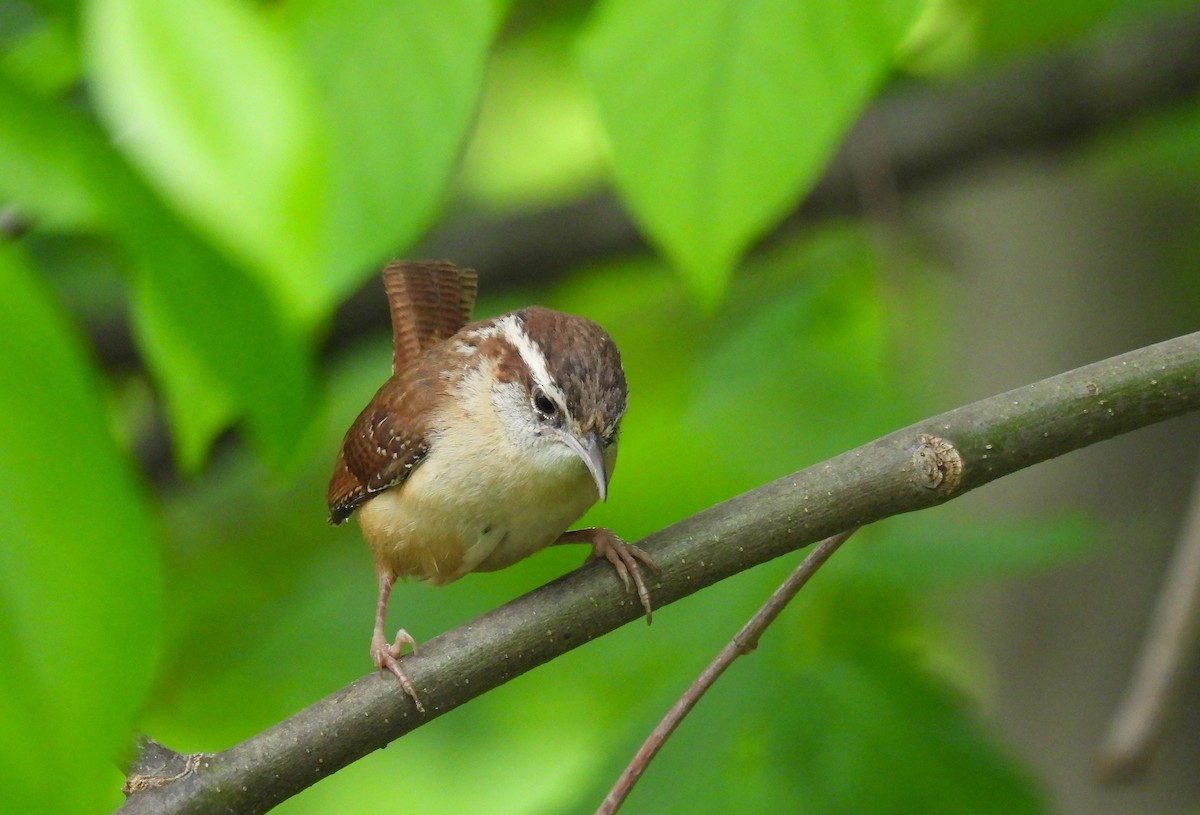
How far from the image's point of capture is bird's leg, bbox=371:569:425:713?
201 cm

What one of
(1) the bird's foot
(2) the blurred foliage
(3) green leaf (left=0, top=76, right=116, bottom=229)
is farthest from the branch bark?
(3) green leaf (left=0, top=76, right=116, bottom=229)

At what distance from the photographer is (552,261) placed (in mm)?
4953

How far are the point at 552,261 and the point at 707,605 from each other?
2231 millimetres

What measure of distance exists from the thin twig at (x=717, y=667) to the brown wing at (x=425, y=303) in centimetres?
138

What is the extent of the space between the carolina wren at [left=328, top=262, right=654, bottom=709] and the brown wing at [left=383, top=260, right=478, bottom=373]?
0.04 meters

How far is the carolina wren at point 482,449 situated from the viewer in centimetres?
273

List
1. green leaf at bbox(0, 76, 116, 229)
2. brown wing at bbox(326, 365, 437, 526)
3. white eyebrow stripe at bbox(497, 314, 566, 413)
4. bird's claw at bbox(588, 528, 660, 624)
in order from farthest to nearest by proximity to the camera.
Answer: brown wing at bbox(326, 365, 437, 526) → white eyebrow stripe at bbox(497, 314, 566, 413) → bird's claw at bbox(588, 528, 660, 624) → green leaf at bbox(0, 76, 116, 229)

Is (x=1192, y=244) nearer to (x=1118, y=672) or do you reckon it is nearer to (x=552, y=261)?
(x=1118, y=672)

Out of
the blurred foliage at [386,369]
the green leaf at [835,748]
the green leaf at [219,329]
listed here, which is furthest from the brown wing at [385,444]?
the green leaf at [219,329]

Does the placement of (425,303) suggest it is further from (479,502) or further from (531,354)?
(479,502)

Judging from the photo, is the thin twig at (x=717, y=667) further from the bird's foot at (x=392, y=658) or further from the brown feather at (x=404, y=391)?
the brown feather at (x=404, y=391)

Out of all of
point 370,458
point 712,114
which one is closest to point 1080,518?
point 370,458

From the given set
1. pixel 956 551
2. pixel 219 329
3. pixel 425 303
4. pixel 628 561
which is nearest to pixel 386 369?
pixel 425 303

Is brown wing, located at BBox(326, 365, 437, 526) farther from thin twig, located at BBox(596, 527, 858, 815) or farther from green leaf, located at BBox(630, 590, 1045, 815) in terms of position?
thin twig, located at BBox(596, 527, 858, 815)
